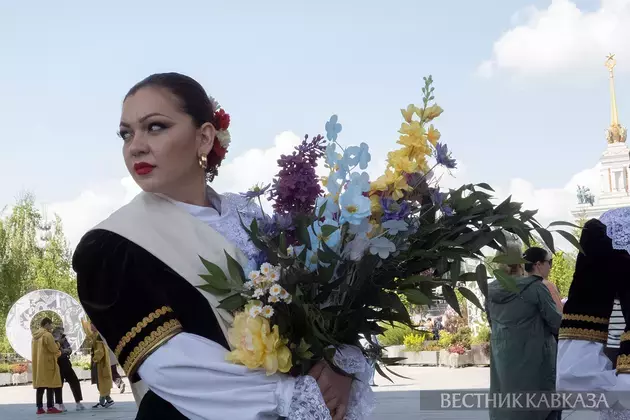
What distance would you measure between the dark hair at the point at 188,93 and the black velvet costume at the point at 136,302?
46cm

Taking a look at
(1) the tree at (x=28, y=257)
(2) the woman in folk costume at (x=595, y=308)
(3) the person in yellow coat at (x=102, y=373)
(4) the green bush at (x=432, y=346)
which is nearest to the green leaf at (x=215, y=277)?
(2) the woman in folk costume at (x=595, y=308)

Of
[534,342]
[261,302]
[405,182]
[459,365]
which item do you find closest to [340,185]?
[405,182]

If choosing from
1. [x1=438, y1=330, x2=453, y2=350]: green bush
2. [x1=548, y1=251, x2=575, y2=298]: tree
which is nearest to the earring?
[x1=438, y1=330, x2=453, y2=350]: green bush

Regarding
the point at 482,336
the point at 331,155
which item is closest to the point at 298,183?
the point at 331,155

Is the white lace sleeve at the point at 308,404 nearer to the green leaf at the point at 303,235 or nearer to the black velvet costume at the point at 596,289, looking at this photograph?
the green leaf at the point at 303,235

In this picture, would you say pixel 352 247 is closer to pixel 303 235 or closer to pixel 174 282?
pixel 303 235

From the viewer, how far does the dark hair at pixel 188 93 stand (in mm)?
2506

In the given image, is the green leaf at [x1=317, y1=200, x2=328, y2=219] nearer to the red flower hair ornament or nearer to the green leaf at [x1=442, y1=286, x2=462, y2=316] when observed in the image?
the green leaf at [x1=442, y1=286, x2=462, y2=316]

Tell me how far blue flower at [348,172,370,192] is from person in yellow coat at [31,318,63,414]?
39.4 ft

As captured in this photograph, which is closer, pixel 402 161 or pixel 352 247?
pixel 352 247

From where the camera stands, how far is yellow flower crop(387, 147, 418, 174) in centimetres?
226

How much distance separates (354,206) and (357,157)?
0.16 meters

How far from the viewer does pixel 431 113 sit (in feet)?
7.71

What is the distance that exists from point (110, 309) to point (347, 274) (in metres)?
0.63
